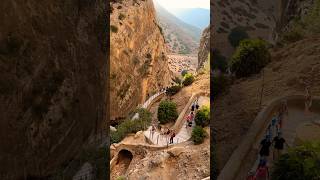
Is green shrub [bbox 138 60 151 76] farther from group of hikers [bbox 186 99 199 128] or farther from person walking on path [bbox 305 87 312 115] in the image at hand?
person walking on path [bbox 305 87 312 115]

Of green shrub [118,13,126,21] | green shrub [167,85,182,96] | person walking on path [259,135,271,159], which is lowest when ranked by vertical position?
green shrub [167,85,182,96]

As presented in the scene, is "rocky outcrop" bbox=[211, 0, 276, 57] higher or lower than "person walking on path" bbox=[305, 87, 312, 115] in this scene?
higher

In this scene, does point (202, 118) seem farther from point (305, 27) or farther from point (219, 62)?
point (305, 27)

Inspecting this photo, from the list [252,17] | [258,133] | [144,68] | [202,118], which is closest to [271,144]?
[258,133]

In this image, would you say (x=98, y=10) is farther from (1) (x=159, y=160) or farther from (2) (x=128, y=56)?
(2) (x=128, y=56)

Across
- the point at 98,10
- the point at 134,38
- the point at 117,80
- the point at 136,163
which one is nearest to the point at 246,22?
the point at 98,10

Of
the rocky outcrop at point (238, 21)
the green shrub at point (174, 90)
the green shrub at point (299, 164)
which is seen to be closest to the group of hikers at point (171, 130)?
the green shrub at point (174, 90)

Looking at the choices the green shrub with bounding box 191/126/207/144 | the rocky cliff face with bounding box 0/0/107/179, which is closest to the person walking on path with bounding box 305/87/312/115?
the rocky cliff face with bounding box 0/0/107/179
